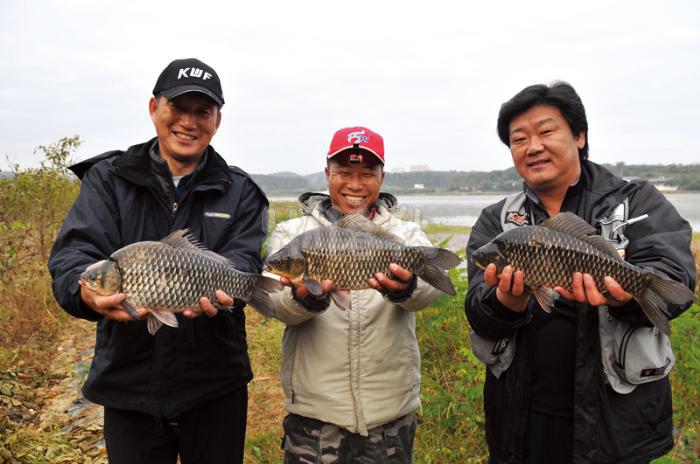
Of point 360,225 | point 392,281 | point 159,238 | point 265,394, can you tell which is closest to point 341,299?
point 392,281

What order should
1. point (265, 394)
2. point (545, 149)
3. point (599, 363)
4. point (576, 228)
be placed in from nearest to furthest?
1. point (599, 363)
2. point (576, 228)
3. point (545, 149)
4. point (265, 394)

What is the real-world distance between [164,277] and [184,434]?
93 cm

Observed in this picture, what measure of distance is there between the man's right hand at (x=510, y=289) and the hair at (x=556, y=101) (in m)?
0.95

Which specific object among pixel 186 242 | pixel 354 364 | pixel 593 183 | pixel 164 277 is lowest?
pixel 354 364

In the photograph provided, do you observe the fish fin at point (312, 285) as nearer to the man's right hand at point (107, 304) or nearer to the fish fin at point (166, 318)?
the fish fin at point (166, 318)

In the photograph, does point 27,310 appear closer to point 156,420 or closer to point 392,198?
point 156,420

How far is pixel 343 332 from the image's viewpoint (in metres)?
3.13

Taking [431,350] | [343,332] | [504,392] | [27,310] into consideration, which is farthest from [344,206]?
[27,310]

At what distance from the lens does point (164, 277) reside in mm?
2738

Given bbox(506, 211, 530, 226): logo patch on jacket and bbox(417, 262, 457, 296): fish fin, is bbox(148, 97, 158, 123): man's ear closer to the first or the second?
bbox(417, 262, 457, 296): fish fin

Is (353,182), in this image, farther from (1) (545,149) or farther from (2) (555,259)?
(2) (555,259)

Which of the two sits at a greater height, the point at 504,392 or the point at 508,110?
the point at 508,110

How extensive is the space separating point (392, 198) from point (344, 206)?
1.45ft

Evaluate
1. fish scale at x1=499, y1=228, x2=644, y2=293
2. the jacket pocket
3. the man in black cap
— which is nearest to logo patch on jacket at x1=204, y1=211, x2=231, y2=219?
the man in black cap
